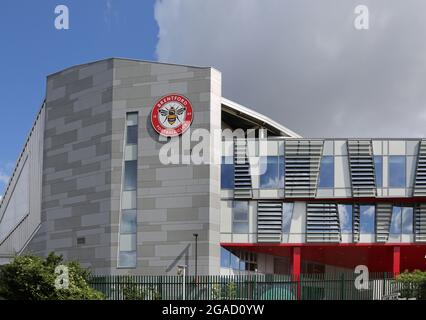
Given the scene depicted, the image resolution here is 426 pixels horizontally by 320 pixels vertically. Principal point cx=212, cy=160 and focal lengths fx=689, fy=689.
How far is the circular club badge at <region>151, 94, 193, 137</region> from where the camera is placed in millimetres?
48531

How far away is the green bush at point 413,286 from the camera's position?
38.7m

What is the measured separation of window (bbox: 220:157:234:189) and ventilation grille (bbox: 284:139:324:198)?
4094 millimetres

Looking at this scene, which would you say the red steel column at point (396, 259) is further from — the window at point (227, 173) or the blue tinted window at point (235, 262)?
the window at point (227, 173)

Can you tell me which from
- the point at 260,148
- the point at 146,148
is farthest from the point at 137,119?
the point at 260,148

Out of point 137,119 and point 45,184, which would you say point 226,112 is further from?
point 45,184

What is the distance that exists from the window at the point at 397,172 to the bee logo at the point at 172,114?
1613cm

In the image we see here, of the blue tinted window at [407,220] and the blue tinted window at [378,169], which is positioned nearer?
the blue tinted window at [378,169]

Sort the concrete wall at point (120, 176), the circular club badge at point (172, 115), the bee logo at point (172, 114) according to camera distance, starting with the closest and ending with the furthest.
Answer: the concrete wall at point (120, 176), the circular club badge at point (172, 115), the bee logo at point (172, 114)

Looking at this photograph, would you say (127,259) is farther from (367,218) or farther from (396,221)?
(396,221)

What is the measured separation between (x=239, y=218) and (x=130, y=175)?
28.0 ft

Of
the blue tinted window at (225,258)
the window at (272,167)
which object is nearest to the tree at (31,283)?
the blue tinted window at (225,258)
